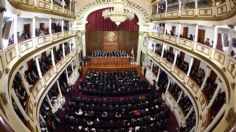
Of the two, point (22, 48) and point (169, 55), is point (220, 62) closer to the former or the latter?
point (22, 48)

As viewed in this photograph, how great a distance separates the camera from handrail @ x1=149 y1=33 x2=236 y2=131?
931cm

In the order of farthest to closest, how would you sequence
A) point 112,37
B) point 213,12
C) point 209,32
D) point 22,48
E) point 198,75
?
1. point 112,37
2. point 209,32
3. point 198,75
4. point 213,12
5. point 22,48

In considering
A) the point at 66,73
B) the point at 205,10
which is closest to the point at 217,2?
the point at 205,10

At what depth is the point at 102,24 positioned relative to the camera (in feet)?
98.7

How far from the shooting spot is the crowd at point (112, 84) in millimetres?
20766

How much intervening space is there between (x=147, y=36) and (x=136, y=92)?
9.84 metres

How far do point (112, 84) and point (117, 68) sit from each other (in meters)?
5.22

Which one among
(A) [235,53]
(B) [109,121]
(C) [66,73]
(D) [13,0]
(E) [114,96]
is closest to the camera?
(D) [13,0]

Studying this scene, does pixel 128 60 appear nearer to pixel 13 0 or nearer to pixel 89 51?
pixel 89 51

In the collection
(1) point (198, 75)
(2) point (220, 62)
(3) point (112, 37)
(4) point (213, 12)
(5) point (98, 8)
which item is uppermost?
(5) point (98, 8)

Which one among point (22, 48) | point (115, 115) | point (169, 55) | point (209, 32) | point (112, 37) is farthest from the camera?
point (112, 37)

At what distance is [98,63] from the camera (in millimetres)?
28219

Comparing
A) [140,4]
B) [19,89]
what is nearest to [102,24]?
[140,4]

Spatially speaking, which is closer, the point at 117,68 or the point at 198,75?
the point at 198,75
